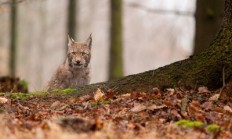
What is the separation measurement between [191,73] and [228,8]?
1.01 meters

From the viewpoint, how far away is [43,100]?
776cm

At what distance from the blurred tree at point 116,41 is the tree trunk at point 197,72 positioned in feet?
41.6

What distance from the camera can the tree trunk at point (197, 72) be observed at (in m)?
7.24

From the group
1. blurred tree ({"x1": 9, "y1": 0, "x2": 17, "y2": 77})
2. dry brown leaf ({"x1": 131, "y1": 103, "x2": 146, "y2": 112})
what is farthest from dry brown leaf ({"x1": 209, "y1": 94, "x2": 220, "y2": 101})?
blurred tree ({"x1": 9, "y1": 0, "x2": 17, "y2": 77})

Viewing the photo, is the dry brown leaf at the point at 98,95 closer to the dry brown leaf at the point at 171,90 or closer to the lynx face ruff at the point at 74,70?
the dry brown leaf at the point at 171,90

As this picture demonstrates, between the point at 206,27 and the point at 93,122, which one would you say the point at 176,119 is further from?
the point at 206,27

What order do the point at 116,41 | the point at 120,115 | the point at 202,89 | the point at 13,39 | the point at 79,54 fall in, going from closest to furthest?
1. the point at 120,115
2. the point at 202,89
3. the point at 79,54
4. the point at 116,41
5. the point at 13,39

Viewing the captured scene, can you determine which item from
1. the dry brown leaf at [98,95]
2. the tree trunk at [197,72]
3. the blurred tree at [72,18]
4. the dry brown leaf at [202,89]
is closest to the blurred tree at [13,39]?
Answer: the blurred tree at [72,18]

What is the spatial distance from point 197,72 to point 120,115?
4.93 feet

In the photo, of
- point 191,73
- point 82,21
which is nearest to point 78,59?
point 191,73

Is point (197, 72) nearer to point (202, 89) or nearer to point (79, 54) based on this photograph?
point (202, 89)

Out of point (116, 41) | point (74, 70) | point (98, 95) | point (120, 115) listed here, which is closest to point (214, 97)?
point (120, 115)

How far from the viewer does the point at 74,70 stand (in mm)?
12125

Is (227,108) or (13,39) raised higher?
(13,39)
